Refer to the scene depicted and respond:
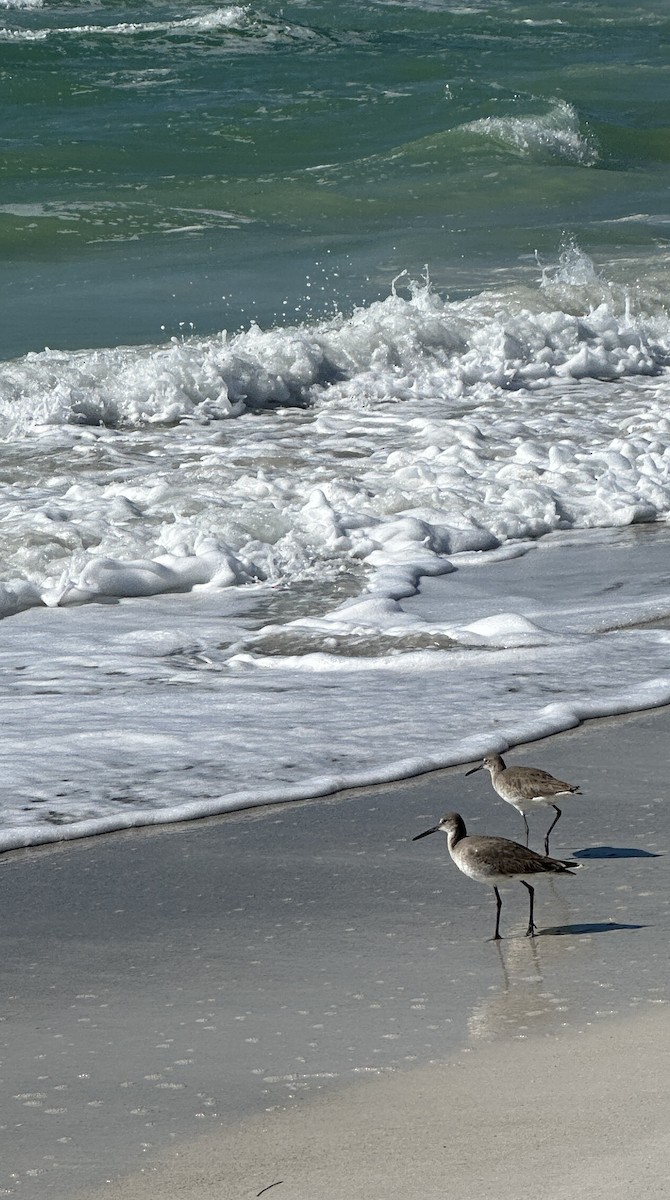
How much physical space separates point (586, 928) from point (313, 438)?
818cm

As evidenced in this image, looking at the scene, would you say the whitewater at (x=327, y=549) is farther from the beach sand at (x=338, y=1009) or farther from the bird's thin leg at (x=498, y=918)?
the bird's thin leg at (x=498, y=918)

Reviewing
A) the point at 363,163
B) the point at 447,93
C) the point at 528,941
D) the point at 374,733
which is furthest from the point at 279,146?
the point at 528,941

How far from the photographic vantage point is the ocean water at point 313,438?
657 cm

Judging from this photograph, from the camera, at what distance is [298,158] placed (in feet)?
83.7

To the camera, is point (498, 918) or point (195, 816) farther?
point (195, 816)

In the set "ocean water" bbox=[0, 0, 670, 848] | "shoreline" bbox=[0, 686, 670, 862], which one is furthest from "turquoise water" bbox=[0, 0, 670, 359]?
"shoreline" bbox=[0, 686, 670, 862]

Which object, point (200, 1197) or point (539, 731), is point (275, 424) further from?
point (200, 1197)

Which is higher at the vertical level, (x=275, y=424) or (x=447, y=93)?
(x=447, y=93)

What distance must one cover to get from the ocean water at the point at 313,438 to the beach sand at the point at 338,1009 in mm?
557

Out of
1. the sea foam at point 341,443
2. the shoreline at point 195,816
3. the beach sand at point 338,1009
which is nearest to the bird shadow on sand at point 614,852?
the beach sand at point 338,1009

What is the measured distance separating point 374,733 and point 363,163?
19732 millimetres

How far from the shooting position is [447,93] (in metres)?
30.3

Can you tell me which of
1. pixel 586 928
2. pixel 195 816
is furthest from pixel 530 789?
pixel 195 816

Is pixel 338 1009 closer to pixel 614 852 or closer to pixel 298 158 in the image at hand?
pixel 614 852
